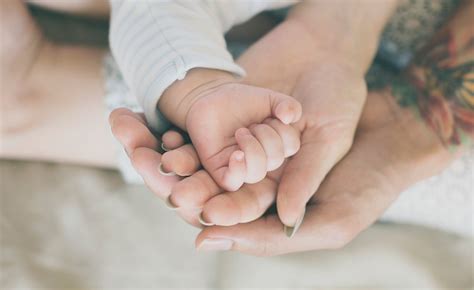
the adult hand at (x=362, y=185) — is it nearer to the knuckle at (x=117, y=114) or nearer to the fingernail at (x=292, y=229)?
the fingernail at (x=292, y=229)

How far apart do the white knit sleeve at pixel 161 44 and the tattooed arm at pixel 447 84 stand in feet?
1.01

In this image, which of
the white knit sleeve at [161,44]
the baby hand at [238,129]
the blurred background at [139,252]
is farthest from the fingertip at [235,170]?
the blurred background at [139,252]

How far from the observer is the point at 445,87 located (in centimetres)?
72

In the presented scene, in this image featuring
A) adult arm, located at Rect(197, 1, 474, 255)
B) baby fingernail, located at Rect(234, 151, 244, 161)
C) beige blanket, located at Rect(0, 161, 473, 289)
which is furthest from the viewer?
beige blanket, located at Rect(0, 161, 473, 289)

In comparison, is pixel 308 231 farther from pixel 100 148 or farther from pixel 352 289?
pixel 100 148

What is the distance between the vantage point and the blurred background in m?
0.69

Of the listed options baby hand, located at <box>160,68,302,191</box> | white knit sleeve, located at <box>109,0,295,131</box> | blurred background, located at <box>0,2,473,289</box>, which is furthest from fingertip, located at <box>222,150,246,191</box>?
blurred background, located at <box>0,2,473,289</box>

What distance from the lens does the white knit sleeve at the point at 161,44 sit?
1.71 feet

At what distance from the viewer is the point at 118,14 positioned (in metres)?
0.59

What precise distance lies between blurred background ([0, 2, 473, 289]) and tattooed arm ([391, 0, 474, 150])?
173 mm

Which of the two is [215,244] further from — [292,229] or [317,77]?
[317,77]

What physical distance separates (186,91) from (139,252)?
0.30 metres

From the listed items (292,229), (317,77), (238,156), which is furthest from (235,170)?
(317,77)

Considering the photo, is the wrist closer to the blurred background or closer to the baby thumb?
the baby thumb
